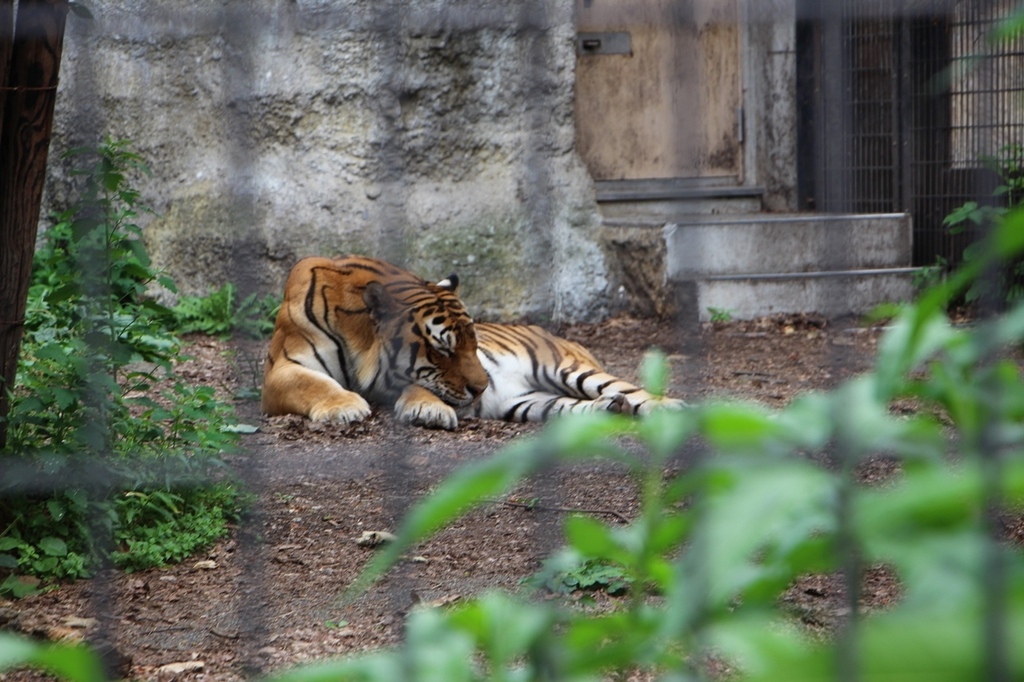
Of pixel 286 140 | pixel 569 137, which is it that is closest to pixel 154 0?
pixel 286 140

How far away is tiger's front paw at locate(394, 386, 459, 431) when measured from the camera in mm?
3850

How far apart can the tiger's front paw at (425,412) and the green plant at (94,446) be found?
1094 millimetres

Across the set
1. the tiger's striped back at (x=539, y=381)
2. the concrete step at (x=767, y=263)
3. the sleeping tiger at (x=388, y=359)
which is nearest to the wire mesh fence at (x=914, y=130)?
the concrete step at (x=767, y=263)

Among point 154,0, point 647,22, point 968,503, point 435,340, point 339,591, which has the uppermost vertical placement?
point 154,0

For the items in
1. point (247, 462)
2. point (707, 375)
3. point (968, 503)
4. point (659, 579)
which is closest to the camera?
point (968, 503)

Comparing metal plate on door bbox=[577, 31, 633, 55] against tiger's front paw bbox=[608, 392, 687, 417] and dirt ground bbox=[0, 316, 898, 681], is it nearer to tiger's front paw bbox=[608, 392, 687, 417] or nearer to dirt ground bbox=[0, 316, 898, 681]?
tiger's front paw bbox=[608, 392, 687, 417]

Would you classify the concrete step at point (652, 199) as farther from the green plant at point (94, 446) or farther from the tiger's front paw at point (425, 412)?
the green plant at point (94, 446)

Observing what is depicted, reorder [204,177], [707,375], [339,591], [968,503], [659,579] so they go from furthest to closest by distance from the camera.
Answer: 1. [204,177]
2. [707,375]
3. [339,591]
4. [659,579]
5. [968,503]

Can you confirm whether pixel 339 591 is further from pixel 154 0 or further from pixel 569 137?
pixel 569 137

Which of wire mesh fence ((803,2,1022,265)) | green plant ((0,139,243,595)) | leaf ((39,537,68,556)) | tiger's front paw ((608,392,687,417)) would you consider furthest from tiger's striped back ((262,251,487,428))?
wire mesh fence ((803,2,1022,265))

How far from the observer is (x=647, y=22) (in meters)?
1.45

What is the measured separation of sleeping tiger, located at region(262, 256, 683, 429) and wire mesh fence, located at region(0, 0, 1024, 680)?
15cm

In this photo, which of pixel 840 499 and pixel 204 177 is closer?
pixel 840 499

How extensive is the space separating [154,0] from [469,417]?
229 cm
